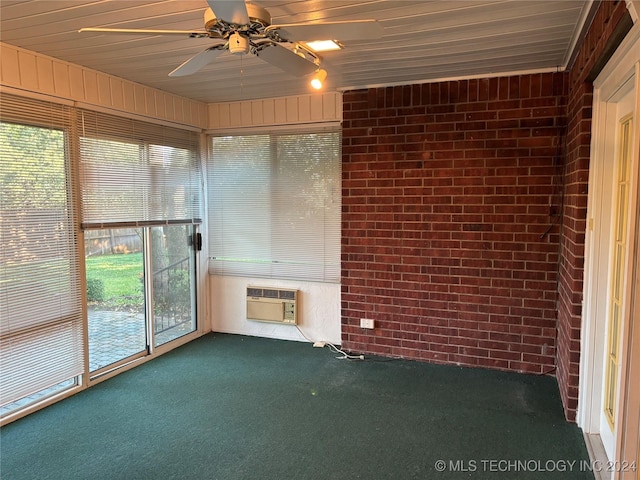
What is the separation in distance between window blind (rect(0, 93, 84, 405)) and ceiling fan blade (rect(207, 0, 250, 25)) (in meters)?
1.91

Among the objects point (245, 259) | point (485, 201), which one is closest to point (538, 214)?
point (485, 201)

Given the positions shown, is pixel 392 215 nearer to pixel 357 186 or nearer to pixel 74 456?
pixel 357 186

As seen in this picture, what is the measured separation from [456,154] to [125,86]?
2782mm

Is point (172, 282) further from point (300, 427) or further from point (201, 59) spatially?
point (201, 59)

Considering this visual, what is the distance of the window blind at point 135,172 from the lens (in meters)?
3.32

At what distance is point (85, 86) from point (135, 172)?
0.77m

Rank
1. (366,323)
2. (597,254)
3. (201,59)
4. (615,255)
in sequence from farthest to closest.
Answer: (366,323)
(597,254)
(615,255)
(201,59)

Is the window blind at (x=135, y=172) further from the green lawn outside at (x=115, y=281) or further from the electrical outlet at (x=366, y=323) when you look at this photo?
the electrical outlet at (x=366, y=323)

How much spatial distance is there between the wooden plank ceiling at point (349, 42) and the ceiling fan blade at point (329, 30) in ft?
1.25

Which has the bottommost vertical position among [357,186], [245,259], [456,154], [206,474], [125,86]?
[206,474]

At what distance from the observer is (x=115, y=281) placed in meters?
3.64

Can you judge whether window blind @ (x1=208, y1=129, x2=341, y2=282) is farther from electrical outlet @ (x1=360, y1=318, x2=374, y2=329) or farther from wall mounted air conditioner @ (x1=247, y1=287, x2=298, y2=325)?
electrical outlet @ (x1=360, y1=318, x2=374, y2=329)

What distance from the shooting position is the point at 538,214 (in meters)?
3.43

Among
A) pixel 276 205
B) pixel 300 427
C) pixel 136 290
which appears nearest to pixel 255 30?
pixel 300 427
